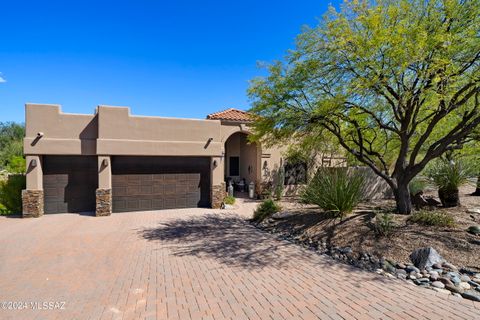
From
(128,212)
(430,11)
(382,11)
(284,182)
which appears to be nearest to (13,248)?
(128,212)

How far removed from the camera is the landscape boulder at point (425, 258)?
6.00 meters

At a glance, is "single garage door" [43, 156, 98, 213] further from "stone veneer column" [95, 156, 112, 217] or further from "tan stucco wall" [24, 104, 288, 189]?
"stone veneer column" [95, 156, 112, 217]

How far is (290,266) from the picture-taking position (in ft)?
21.5

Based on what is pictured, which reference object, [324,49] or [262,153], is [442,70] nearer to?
[324,49]

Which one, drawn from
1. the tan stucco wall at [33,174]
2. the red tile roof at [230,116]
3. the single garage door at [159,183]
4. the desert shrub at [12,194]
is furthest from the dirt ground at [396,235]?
the desert shrub at [12,194]

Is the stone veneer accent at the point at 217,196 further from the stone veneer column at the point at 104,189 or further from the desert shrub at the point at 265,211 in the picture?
the stone veneer column at the point at 104,189

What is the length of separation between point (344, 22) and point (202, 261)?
7.94 meters

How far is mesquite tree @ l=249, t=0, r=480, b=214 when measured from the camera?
6.66 meters

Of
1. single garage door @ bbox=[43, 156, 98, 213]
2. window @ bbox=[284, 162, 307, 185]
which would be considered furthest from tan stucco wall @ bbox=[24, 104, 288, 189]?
window @ bbox=[284, 162, 307, 185]

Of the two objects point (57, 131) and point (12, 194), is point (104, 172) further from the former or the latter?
point (12, 194)

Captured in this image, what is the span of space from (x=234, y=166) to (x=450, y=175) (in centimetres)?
1407

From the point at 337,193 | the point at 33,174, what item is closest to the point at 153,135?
the point at 33,174

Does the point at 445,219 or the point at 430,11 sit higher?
the point at 430,11

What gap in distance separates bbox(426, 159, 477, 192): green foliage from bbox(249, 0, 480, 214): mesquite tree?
7.66 ft
